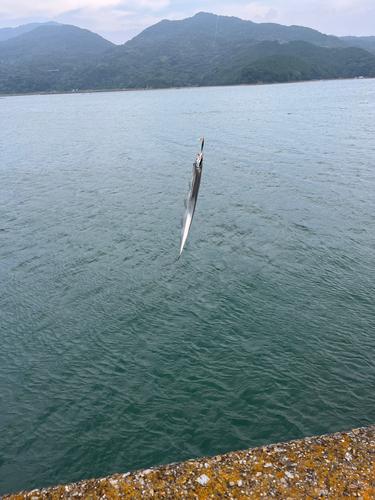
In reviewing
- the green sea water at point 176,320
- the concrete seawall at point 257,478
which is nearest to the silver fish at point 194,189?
the concrete seawall at point 257,478

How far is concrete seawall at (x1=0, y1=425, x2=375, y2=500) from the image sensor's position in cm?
753

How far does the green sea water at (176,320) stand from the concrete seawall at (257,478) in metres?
2.00

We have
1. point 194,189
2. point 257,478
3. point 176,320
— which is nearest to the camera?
point 257,478

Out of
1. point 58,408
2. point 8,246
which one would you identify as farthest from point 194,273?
point 8,246

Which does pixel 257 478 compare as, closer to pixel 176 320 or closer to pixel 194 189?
pixel 194 189

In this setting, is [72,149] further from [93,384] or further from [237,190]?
[93,384]

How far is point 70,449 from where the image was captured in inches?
412

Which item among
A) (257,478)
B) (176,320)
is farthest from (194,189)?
(176,320)

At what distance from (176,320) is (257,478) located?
8784mm

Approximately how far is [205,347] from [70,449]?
20.3ft

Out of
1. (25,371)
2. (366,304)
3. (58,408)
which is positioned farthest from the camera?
(366,304)

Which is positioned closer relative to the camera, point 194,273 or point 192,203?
point 192,203

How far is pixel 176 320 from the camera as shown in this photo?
53.0 feet

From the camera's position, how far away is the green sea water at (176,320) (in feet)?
35.7
